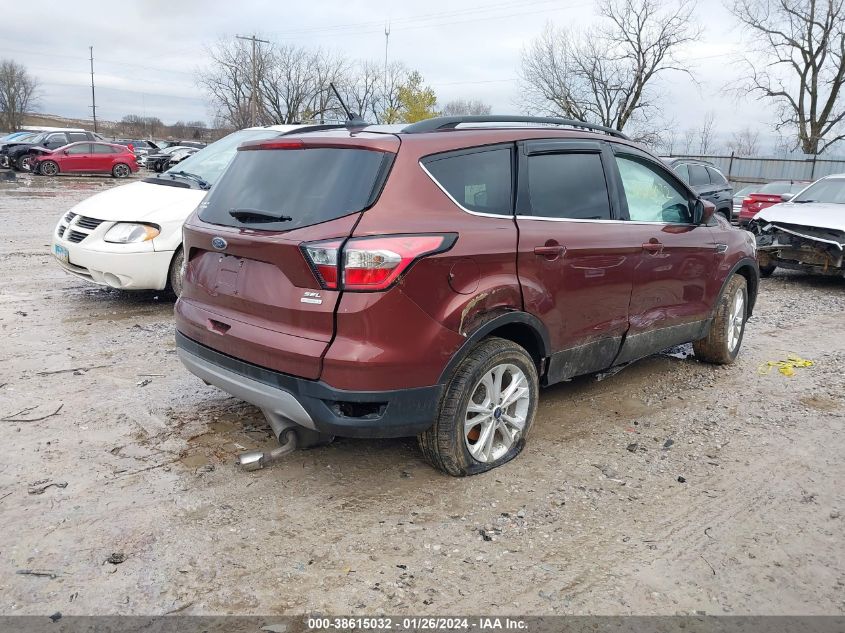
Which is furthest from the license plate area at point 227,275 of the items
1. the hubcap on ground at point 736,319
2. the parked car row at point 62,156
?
the parked car row at point 62,156

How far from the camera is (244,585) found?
2.66 meters

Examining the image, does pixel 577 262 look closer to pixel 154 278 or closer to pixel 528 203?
pixel 528 203

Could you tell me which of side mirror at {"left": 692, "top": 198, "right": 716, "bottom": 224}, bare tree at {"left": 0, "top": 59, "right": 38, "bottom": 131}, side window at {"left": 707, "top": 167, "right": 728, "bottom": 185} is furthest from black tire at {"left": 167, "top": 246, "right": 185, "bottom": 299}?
bare tree at {"left": 0, "top": 59, "right": 38, "bottom": 131}

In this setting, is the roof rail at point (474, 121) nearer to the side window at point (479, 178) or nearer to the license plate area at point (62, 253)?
the side window at point (479, 178)

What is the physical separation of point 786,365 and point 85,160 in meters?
28.7

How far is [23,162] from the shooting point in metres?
28.4

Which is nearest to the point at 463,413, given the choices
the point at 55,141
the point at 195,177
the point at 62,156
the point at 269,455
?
the point at 269,455

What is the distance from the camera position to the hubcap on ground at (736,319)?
18.6 feet

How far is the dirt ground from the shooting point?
8.78 ft

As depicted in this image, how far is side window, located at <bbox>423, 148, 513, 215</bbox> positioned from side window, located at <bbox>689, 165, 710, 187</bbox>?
11619 mm

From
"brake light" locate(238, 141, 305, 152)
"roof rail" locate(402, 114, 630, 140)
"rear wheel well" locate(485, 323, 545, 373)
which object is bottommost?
"rear wheel well" locate(485, 323, 545, 373)

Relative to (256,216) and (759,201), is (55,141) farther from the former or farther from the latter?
(256,216)

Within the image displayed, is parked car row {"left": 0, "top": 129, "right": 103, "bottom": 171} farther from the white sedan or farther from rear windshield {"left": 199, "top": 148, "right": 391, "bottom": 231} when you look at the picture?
rear windshield {"left": 199, "top": 148, "right": 391, "bottom": 231}

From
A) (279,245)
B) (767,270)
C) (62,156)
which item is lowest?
(767,270)
